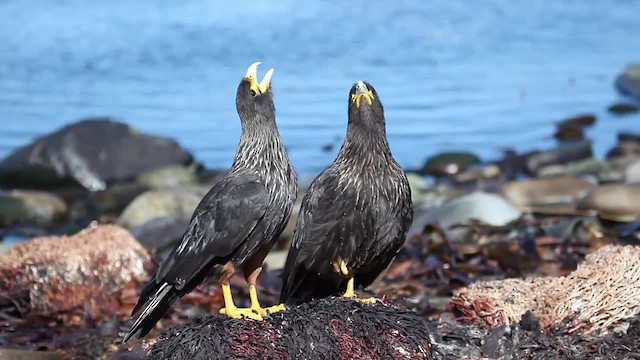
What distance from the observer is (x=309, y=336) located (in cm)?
511

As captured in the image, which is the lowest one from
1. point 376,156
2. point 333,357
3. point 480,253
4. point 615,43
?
point 615,43

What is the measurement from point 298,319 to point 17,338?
262 centimetres

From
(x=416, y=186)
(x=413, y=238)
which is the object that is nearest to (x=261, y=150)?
(x=413, y=238)

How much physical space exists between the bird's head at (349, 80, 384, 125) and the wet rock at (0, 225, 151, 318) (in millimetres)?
2462

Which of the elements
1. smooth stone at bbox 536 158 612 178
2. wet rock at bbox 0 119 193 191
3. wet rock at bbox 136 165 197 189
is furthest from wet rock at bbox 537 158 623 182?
wet rock at bbox 0 119 193 191

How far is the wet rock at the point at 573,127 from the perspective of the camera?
612 inches

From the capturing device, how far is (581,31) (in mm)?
22703

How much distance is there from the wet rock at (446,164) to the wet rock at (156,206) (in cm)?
302

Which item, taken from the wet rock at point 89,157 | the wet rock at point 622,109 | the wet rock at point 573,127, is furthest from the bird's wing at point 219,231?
the wet rock at point 622,109

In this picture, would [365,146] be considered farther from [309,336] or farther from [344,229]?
[309,336]

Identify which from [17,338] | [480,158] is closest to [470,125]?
[480,158]

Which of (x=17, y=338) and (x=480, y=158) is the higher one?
(x=17, y=338)

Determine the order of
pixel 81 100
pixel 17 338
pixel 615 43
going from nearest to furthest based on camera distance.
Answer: pixel 17 338 < pixel 81 100 < pixel 615 43

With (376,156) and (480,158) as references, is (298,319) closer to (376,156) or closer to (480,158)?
(376,156)
